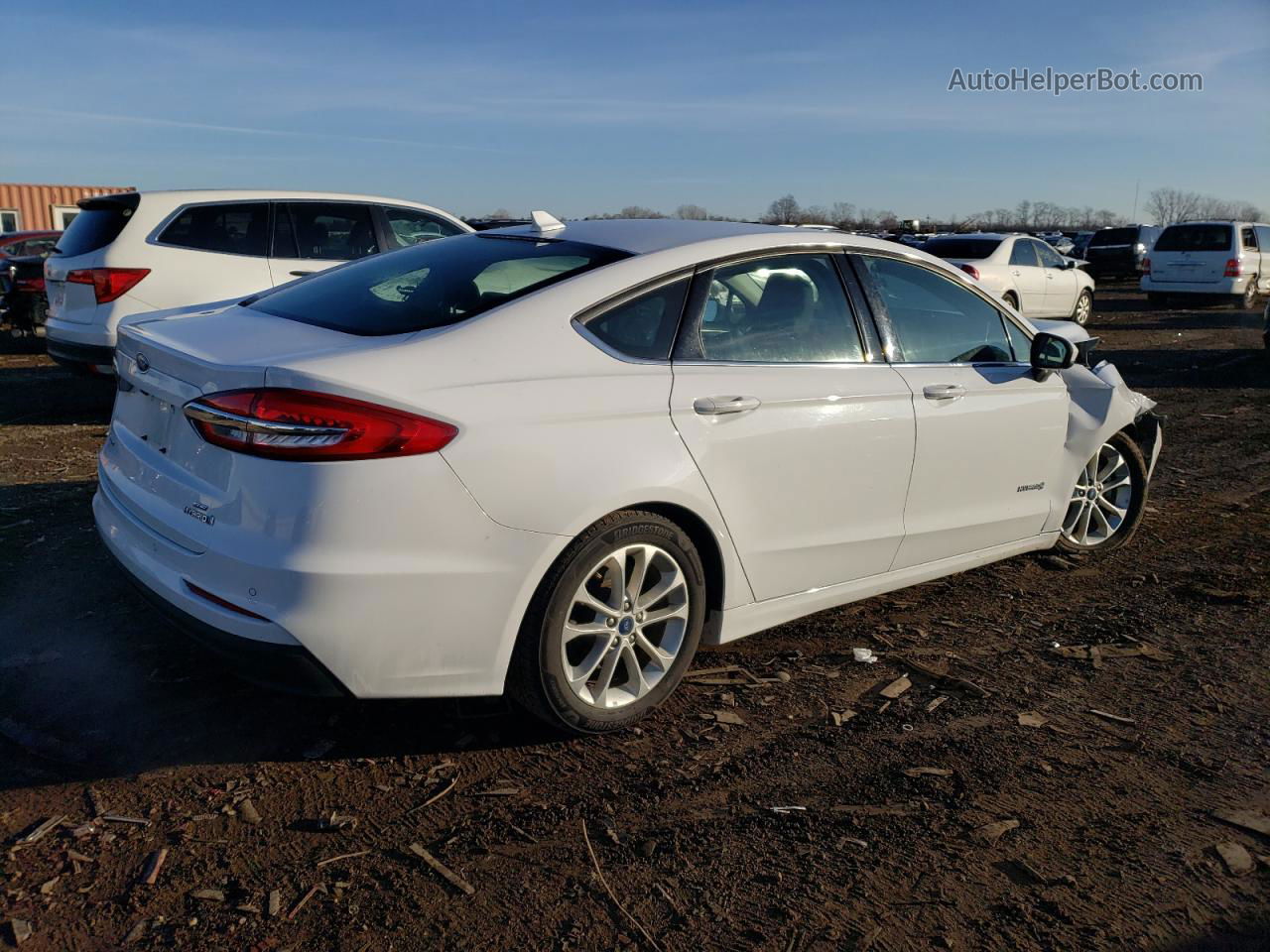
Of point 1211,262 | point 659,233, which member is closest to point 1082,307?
point 1211,262

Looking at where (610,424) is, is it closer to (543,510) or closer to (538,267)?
(543,510)

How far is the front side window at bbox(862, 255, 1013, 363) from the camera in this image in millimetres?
4422

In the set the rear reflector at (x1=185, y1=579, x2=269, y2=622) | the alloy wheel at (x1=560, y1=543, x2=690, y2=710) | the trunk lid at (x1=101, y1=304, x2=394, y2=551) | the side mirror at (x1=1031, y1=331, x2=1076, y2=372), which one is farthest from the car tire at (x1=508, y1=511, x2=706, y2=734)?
the side mirror at (x1=1031, y1=331, x2=1076, y2=372)

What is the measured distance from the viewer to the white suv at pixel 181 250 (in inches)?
337

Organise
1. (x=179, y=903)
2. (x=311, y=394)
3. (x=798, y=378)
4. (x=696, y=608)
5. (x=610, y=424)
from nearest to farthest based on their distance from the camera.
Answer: (x=179, y=903), (x=311, y=394), (x=610, y=424), (x=696, y=608), (x=798, y=378)

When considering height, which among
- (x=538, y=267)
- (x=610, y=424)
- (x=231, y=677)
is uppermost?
(x=538, y=267)

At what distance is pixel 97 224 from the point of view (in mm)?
9008

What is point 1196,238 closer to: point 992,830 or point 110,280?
point 110,280

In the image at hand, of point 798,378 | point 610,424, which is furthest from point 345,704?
point 798,378

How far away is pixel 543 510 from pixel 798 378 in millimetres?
1230

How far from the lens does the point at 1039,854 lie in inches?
116

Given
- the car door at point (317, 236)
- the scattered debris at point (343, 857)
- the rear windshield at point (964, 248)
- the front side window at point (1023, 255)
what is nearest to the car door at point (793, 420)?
the scattered debris at point (343, 857)

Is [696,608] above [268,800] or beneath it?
above

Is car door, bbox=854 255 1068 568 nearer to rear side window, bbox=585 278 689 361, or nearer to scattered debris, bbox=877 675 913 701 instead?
scattered debris, bbox=877 675 913 701
